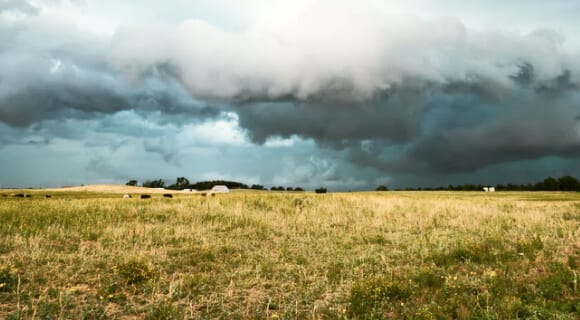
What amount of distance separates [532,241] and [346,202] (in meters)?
20.5

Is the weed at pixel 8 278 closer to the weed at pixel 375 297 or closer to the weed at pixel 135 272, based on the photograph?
the weed at pixel 135 272

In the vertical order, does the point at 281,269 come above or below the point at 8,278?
below

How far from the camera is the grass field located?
10.1 m

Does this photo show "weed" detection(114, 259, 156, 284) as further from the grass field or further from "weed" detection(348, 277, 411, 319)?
"weed" detection(348, 277, 411, 319)

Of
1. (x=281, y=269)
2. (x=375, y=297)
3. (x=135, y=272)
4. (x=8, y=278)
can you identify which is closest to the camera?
(x=375, y=297)

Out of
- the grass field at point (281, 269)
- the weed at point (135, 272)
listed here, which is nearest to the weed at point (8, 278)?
the grass field at point (281, 269)

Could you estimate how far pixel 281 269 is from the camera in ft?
46.0

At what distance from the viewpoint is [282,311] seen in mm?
10148

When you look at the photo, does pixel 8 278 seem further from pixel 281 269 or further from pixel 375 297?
pixel 375 297

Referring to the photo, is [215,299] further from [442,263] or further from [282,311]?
[442,263]

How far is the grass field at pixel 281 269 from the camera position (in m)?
10.1

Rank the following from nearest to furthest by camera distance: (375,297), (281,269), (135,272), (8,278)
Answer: (375,297), (8,278), (135,272), (281,269)

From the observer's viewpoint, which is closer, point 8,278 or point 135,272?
point 8,278

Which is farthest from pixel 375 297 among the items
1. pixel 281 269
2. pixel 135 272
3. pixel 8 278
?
pixel 8 278
